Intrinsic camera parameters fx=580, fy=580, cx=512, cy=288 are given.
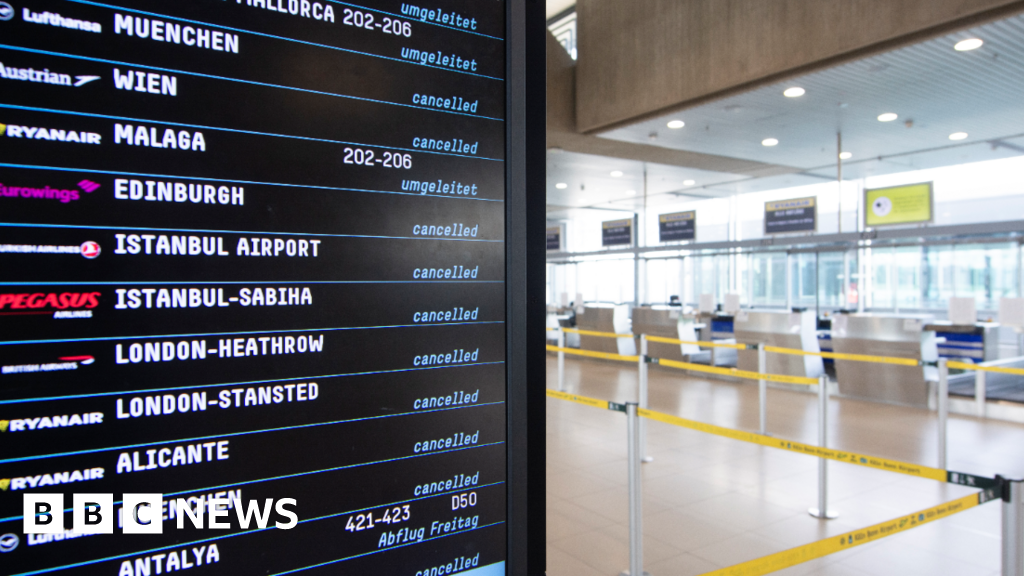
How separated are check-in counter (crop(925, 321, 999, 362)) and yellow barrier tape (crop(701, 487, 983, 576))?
7.87 m

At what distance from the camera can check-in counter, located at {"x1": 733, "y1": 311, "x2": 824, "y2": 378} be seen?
9.50 meters

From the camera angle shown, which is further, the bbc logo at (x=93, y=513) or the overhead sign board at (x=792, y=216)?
the overhead sign board at (x=792, y=216)

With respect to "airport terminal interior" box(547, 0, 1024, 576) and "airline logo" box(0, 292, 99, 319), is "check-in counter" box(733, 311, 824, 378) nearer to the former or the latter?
"airport terminal interior" box(547, 0, 1024, 576)

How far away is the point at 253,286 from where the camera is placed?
880 millimetres

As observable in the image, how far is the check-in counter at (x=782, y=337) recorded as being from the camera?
9.50m

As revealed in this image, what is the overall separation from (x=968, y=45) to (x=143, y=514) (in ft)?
26.1

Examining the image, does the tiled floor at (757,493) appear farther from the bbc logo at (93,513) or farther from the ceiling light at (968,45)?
the ceiling light at (968,45)

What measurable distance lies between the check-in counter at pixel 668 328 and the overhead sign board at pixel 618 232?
5.32 metres

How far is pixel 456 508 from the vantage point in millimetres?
1051

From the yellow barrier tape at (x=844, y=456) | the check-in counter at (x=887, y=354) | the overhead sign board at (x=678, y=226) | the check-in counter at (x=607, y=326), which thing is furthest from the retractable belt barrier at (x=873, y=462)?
the overhead sign board at (x=678, y=226)

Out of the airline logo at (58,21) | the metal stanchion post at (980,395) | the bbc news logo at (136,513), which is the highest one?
the airline logo at (58,21)

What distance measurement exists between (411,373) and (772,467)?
17.2ft

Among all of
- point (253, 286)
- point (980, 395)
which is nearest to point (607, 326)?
point (980, 395)

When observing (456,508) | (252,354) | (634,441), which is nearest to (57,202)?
(252,354)
